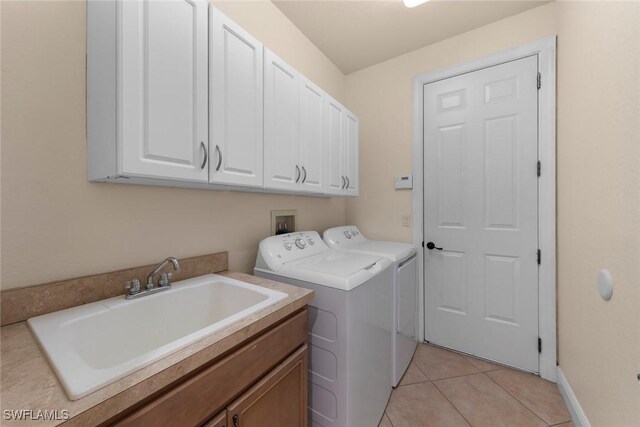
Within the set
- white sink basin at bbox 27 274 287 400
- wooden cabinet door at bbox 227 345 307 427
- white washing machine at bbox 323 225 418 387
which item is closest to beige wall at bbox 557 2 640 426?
white washing machine at bbox 323 225 418 387

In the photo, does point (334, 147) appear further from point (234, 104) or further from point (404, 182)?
point (234, 104)

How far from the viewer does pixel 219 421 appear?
29.0 inches

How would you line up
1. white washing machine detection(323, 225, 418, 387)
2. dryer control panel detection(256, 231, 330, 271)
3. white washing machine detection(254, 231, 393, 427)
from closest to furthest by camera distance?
white washing machine detection(254, 231, 393, 427) → dryer control panel detection(256, 231, 330, 271) → white washing machine detection(323, 225, 418, 387)

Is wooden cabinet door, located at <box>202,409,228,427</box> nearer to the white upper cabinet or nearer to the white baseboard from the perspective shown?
the white upper cabinet

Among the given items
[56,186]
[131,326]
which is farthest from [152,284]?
[56,186]

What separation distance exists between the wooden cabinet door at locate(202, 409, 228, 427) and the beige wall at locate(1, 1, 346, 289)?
741 millimetres

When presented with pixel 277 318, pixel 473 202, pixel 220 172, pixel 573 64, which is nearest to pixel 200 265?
pixel 220 172

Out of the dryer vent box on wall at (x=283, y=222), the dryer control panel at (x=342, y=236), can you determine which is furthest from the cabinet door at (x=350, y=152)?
the dryer vent box on wall at (x=283, y=222)

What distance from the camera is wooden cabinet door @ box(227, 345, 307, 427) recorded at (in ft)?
2.67

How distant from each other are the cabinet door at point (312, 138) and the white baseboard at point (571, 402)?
1969 mm

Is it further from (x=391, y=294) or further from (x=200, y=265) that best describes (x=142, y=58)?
(x=391, y=294)

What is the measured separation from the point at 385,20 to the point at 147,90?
1932 mm

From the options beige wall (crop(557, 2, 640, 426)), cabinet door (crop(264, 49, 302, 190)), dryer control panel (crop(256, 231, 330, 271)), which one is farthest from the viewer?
dryer control panel (crop(256, 231, 330, 271))

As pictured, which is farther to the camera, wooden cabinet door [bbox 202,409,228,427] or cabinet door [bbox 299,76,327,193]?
cabinet door [bbox 299,76,327,193]
